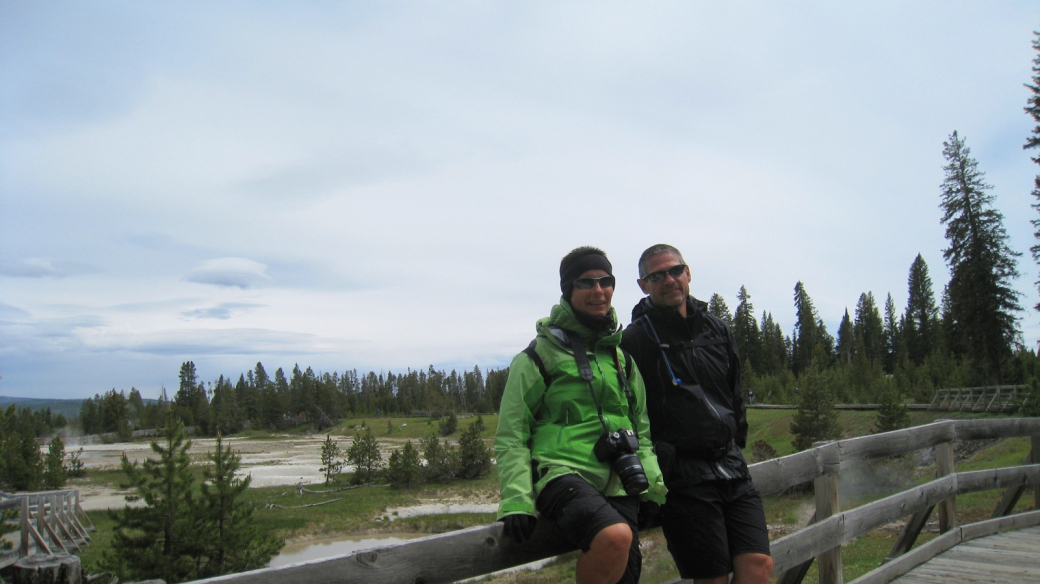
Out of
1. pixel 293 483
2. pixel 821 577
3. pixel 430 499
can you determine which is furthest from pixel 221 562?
pixel 293 483

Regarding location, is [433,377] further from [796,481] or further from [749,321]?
[796,481]

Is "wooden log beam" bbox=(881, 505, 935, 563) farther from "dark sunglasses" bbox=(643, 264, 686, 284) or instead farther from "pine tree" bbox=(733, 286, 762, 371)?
"pine tree" bbox=(733, 286, 762, 371)

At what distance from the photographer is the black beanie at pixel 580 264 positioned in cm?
303

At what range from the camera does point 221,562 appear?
14852 millimetres

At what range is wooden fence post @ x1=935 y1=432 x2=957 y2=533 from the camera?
5.93 metres

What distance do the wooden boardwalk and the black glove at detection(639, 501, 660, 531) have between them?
317 cm

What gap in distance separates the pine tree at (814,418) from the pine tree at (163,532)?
1100 inches

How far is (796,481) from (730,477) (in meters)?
1.08

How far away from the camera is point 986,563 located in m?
5.40

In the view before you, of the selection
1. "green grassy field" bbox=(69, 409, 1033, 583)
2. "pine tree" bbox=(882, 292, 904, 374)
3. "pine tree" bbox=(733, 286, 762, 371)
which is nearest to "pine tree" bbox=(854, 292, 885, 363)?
"pine tree" bbox=(882, 292, 904, 374)

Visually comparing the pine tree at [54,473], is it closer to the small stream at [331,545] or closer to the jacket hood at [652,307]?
the small stream at [331,545]

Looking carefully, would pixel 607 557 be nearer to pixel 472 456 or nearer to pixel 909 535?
pixel 909 535

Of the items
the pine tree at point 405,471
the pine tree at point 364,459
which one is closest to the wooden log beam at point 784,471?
the pine tree at point 405,471

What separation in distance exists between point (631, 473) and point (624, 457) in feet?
0.23
